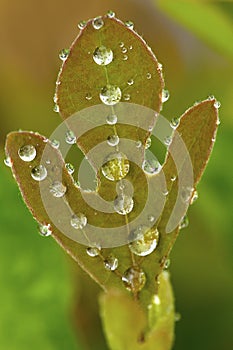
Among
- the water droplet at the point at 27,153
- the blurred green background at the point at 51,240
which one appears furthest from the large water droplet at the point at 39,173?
the blurred green background at the point at 51,240

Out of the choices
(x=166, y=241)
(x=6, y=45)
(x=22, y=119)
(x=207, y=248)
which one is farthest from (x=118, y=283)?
(x=6, y=45)

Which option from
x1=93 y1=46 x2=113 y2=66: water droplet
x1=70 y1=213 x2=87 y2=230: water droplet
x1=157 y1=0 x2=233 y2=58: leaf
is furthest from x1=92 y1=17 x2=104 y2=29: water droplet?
x1=157 y1=0 x2=233 y2=58: leaf

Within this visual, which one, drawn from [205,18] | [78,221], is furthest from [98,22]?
[205,18]

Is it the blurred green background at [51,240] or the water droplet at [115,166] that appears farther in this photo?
the blurred green background at [51,240]

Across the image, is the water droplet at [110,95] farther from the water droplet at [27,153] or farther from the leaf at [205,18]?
the leaf at [205,18]

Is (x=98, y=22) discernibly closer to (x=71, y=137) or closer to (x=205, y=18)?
(x=71, y=137)

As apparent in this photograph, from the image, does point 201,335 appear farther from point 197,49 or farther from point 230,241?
point 197,49
